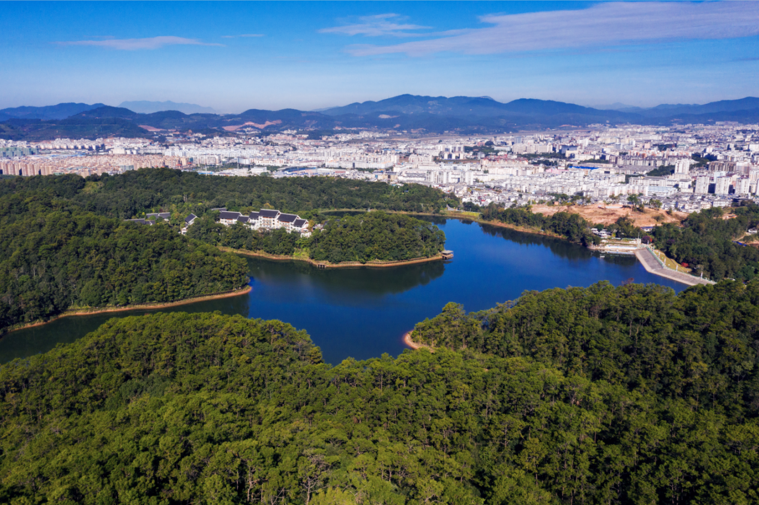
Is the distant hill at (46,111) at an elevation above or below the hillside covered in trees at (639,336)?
above

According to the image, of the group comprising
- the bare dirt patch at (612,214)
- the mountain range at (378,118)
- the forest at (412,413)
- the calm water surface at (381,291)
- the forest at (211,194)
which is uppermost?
the mountain range at (378,118)

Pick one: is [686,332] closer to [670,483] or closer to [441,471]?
[670,483]

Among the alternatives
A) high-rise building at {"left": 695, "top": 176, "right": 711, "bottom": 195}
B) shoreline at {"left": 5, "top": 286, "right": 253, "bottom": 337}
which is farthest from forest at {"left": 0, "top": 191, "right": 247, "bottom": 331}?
high-rise building at {"left": 695, "top": 176, "right": 711, "bottom": 195}

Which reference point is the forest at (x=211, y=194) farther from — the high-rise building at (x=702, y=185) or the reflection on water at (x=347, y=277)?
the high-rise building at (x=702, y=185)

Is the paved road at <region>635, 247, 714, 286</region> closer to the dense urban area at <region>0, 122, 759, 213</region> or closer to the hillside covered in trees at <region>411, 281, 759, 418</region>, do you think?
the hillside covered in trees at <region>411, 281, 759, 418</region>

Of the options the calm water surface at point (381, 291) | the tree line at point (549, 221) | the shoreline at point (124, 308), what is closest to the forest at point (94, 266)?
the shoreline at point (124, 308)

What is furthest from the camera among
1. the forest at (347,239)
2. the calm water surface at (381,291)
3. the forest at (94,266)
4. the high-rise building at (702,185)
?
the high-rise building at (702,185)

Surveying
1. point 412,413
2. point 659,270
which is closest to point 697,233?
point 659,270

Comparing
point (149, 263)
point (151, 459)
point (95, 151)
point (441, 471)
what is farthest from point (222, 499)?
point (95, 151)
